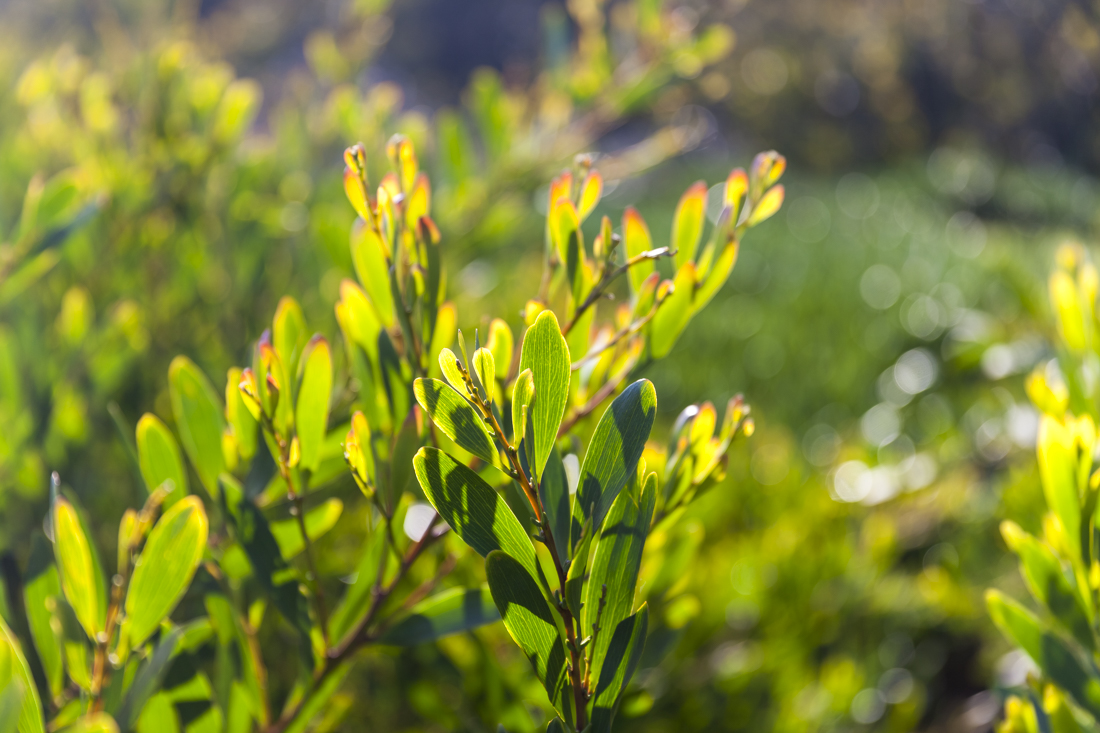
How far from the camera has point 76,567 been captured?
42cm

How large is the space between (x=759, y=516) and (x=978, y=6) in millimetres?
12244

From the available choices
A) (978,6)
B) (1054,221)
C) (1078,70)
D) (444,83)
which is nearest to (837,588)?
(1054,221)

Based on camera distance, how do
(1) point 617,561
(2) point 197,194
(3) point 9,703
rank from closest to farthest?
(3) point 9,703 → (1) point 617,561 → (2) point 197,194

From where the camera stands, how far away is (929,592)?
138cm

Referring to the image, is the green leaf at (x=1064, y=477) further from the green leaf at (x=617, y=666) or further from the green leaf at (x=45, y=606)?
the green leaf at (x=45, y=606)

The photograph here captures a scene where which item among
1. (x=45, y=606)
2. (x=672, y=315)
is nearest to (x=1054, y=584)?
(x=672, y=315)

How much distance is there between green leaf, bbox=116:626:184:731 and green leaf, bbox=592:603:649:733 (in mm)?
230

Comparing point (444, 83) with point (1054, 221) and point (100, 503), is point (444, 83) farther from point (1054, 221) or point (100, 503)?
point (100, 503)

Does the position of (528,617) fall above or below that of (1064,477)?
above

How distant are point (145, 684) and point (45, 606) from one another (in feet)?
0.44

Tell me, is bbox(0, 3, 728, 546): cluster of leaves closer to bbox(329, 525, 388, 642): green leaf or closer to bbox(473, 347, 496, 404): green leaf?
bbox(329, 525, 388, 642): green leaf

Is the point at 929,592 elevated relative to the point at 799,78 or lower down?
elevated

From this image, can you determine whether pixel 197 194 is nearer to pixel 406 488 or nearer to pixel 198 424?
pixel 198 424

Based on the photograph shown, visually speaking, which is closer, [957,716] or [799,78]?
[957,716]
